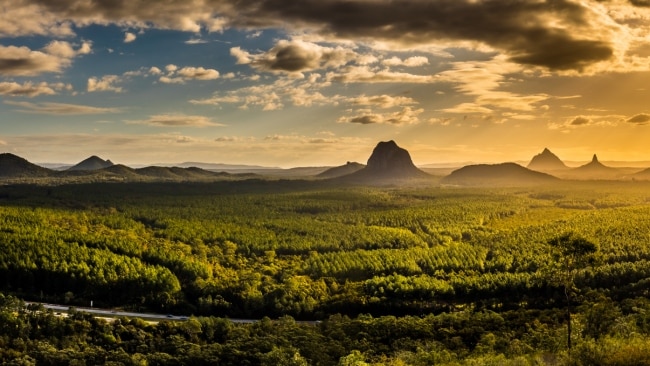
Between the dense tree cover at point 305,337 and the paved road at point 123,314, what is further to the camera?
the paved road at point 123,314

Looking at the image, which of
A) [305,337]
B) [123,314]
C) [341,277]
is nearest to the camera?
[305,337]

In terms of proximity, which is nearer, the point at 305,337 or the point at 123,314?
the point at 305,337

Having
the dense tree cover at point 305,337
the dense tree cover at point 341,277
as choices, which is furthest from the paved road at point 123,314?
the dense tree cover at point 305,337

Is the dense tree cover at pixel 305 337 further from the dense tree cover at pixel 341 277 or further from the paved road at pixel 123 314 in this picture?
the paved road at pixel 123 314

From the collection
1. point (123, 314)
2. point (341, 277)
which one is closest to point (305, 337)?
point (123, 314)

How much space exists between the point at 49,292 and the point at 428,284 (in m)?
72.8

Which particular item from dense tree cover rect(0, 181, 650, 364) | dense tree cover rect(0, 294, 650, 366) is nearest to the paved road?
dense tree cover rect(0, 181, 650, 364)

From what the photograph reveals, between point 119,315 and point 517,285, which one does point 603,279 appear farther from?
point 119,315

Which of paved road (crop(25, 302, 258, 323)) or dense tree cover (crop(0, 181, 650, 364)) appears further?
paved road (crop(25, 302, 258, 323))

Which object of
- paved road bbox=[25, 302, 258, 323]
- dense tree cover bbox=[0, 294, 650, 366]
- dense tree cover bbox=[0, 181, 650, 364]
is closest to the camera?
dense tree cover bbox=[0, 294, 650, 366]

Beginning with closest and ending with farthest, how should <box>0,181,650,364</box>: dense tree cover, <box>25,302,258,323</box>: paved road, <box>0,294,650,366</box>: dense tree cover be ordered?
<box>0,294,650,366</box>: dense tree cover < <box>0,181,650,364</box>: dense tree cover < <box>25,302,258,323</box>: paved road

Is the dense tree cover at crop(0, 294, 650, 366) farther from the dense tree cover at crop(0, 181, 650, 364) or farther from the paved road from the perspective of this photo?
the paved road

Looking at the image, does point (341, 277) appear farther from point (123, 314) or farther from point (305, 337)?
point (123, 314)

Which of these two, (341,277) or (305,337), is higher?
(341,277)
